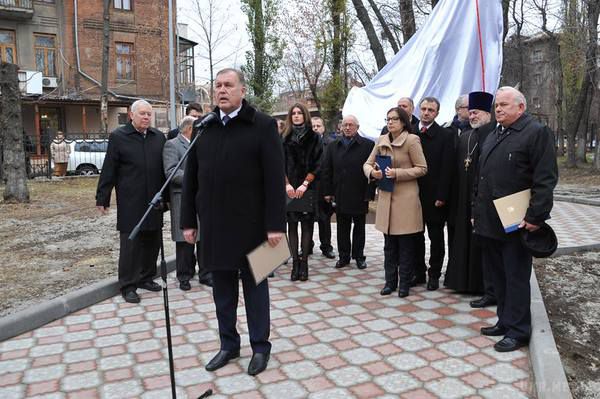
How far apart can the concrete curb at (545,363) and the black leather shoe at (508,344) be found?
9 centimetres

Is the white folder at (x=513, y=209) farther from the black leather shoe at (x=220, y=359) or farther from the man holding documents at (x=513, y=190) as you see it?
Answer: the black leather shoe at (x=220, y=359)

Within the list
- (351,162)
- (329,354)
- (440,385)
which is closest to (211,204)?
(329,354)

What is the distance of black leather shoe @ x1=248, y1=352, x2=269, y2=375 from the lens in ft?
12.6

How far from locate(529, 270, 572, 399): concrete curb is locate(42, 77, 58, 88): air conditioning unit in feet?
98.6

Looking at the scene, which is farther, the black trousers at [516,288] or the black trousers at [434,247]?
the black trousers at [434,247]

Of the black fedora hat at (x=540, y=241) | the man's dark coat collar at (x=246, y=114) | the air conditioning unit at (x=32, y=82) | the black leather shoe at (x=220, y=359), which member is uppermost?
the air conditioning unit at (x=32, y=82)

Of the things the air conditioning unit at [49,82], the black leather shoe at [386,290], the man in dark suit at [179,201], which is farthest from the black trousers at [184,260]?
the air conditioning unit at [49,82]

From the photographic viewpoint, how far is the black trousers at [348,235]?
675 cm

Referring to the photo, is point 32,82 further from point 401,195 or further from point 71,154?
point 401,195

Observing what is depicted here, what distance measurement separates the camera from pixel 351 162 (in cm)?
660

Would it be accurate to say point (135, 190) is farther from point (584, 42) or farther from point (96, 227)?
point (584, 42)

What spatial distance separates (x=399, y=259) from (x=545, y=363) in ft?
7.02

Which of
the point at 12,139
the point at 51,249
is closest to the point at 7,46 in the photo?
the point at 12,139

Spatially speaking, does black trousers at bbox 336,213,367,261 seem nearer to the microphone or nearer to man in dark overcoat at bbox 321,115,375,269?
man in dark overcoat at bbox 321,115,375,269
